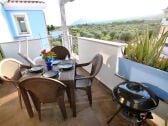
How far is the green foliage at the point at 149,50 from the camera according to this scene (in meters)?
1.55

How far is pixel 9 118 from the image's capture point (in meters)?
1.98

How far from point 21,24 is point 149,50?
558 centimetres

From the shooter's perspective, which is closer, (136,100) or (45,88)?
(136,100)

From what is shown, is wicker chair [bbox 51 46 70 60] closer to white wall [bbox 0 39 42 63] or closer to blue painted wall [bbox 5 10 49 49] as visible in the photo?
white wall [bbox 0 39 42 63]

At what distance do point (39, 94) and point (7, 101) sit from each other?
50.9 inches

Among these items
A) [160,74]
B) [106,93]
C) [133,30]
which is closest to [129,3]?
[133,30]

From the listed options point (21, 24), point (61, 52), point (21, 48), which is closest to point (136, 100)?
point (61, 52)

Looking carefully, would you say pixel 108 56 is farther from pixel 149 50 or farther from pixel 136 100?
pixel 136 100

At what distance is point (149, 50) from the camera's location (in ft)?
5.47

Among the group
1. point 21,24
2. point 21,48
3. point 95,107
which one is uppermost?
point 21,24

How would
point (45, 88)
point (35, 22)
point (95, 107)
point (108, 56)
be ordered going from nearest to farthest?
point (45, 88)
point (95, 107)
point (108, 56)
point (35, 22)

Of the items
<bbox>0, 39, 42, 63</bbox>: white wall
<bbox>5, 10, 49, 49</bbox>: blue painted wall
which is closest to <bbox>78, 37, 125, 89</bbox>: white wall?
<bbox>0, 39, 42, 63</bbox>: white wall

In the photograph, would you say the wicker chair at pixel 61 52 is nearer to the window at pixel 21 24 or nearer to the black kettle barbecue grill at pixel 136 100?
the black kettle barbecue grill at pixel 136 100

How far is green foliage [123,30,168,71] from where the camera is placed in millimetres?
1550
